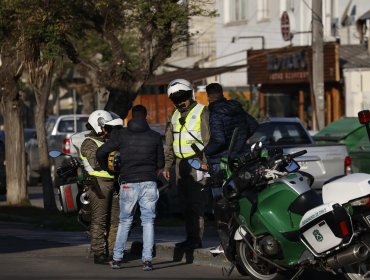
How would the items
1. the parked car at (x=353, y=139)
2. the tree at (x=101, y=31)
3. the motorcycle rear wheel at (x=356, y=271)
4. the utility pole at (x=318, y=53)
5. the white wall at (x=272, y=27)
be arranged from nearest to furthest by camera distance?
the motorcycle rear wheel at (x=356, y=271) → the tree at (x=101, y=31) → the parked car at (x=353, y=139) → the utility pole at (x=318, y=53) → the white wall at (x=272, y=27)

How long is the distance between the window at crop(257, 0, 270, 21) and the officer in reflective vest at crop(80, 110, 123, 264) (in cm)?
2975

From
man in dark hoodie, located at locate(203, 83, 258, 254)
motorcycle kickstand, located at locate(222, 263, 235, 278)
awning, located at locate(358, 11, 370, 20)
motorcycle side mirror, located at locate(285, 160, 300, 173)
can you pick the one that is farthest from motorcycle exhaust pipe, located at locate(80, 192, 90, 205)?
awning, located at locate(358, 11, 370, 20)

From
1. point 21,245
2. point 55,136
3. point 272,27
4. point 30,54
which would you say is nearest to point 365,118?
point 21,245

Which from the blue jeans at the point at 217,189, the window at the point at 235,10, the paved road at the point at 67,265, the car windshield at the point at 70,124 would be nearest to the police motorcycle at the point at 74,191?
the paved road at the point at 67,265

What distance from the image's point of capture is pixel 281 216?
10992 mm

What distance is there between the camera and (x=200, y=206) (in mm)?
13195

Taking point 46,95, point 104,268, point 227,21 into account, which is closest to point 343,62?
point 227,21

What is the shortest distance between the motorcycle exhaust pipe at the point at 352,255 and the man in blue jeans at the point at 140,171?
8.51 ft

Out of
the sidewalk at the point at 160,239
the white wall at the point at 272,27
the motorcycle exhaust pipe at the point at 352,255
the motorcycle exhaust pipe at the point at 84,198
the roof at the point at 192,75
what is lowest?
the sidewalk at the point at 160,239

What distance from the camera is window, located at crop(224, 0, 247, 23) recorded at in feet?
145

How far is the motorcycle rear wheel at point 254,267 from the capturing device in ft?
36.9

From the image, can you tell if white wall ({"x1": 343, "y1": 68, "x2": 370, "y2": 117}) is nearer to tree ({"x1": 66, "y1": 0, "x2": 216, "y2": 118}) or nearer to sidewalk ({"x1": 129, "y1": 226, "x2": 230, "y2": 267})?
tree ({"x1": 66, "y1": 0, "x2": 216, "y2": 118})

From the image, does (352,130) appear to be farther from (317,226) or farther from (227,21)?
(227,21)

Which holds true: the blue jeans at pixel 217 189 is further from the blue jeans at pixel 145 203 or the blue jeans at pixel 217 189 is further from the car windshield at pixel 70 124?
the car windshield at pixel 70 124
